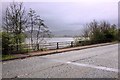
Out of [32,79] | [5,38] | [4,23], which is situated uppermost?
[4,23]

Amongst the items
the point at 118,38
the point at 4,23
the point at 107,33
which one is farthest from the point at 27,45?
the point at 118,38

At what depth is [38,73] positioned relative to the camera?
33.1 feet

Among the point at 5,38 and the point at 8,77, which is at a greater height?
the point at 5,38

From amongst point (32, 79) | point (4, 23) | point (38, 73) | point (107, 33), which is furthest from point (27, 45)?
point (107, 33)

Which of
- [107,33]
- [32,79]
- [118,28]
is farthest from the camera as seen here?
[118,28]

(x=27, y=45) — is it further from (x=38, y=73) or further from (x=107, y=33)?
(x=107, y=33)

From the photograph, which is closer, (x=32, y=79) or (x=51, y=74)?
(x=32, y=79)

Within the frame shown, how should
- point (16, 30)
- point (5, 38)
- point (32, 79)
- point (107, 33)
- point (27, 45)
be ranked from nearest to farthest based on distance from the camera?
point (32, 79) → point (5, 38) → point (27, 45) → point (16, 30) → point (107, 33)

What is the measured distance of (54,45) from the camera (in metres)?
25.2

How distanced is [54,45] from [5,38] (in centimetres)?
869

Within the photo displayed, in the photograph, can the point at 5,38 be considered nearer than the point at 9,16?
Yes

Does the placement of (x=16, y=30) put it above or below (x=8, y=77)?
above

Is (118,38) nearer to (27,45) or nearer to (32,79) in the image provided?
(27,45)

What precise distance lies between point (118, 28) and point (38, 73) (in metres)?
45.4
